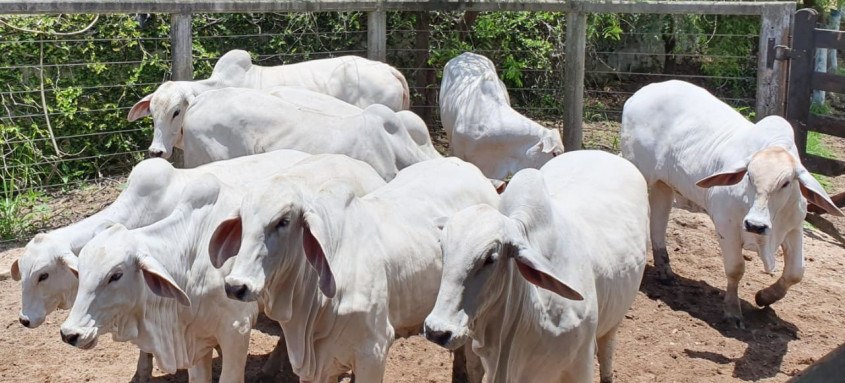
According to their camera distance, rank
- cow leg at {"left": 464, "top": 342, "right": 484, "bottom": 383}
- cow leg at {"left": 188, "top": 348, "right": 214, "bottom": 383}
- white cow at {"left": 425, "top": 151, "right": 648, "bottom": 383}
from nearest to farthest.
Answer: white cow at {"left": 425, "top": 151, "right": 648, "bottom": 383}, cow leg at {"left": 188, "top": 348, "right": 214, "bottom": 383}, cow leg at {"left": 464, "top": 342, "right": 484, "bottom": 383}

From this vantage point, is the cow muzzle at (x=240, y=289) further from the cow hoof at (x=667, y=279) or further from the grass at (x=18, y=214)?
the grass at (x=18, y=214)

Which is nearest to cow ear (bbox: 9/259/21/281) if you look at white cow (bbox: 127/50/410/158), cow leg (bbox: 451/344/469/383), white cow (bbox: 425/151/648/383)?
cow leg (bbox: 451/344/469/383)

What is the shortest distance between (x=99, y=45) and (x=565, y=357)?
630 centimetres

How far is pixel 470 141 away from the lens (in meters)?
8.17

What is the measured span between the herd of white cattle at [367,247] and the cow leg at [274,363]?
11 millimetres

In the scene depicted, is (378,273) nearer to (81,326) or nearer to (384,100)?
(81,326)

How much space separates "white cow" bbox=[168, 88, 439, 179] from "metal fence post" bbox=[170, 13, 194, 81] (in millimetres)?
1192

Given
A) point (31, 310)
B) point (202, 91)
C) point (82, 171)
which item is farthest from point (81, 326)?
point (82, 171)

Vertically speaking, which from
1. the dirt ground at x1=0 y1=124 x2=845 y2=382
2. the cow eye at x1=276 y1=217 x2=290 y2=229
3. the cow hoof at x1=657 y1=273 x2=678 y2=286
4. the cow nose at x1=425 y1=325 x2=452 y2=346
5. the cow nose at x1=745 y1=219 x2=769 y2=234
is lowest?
the dirt ground at x1=0 y1=124 x2=845 y2=382

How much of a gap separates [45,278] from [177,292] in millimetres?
1113

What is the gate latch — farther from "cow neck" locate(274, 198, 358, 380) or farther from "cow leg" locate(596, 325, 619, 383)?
"cow neck" locate(274, 198, 358, 380)

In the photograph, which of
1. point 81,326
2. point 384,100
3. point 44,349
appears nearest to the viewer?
point 81,326

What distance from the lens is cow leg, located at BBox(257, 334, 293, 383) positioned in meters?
5.34

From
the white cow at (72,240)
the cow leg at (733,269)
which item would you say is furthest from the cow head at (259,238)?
the cow leg at (733,269)
